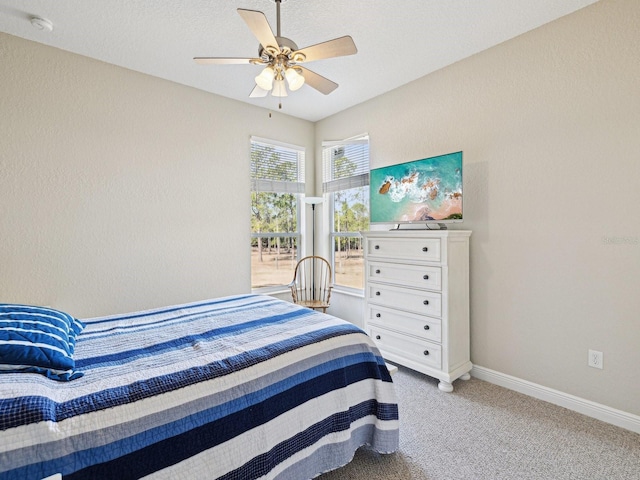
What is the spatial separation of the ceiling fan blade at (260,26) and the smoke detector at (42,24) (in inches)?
68.7

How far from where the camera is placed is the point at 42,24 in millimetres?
2205

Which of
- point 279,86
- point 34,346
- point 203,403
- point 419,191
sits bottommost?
point 203,403

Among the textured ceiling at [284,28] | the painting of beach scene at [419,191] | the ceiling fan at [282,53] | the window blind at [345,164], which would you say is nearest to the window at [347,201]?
the window blind at [345,164]

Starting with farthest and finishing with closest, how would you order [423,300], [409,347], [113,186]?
[113,186] → [409,347] → [423,300]

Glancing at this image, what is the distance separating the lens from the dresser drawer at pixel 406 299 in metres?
2.51

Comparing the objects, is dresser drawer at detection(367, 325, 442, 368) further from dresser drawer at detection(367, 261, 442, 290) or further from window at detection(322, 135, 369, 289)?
window at detection(322, 135, 369, 289)

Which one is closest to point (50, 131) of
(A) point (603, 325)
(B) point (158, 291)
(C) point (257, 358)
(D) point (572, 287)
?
(B) point (158, 291)

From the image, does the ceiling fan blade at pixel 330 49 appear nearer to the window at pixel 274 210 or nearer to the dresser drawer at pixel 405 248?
the dresser drawer at pixel 405 248

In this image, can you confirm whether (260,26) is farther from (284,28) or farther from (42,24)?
(42,24)

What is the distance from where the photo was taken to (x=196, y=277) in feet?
10.7

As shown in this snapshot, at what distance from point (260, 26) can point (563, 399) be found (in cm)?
310

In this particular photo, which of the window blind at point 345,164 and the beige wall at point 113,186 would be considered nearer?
the beige wall at point 113,186

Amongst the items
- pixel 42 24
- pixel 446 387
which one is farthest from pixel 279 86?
pixel 446 387

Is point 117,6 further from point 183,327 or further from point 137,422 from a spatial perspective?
point 137,422
